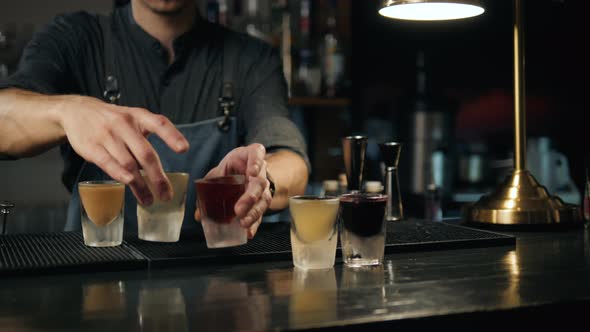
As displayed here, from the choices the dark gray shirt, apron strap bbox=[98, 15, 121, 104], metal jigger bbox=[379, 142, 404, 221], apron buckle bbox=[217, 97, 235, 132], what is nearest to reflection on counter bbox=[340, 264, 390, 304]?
metal jigger bbox=[379, 142, 404, 221]

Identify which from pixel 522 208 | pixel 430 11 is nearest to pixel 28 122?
pixel 430 11

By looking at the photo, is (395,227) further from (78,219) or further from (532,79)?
(532,79)

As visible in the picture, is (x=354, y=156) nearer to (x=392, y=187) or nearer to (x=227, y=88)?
(x=392, y=187)

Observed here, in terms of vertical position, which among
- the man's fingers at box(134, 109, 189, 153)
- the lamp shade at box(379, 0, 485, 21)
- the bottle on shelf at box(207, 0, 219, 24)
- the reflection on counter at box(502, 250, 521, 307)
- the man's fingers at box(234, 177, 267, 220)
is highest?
the bottle on shelf at box(207, 0, 219, 24)

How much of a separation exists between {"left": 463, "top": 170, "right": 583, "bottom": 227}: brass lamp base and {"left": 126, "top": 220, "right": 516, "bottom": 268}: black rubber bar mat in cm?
15

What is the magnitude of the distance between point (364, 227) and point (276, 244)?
23cm

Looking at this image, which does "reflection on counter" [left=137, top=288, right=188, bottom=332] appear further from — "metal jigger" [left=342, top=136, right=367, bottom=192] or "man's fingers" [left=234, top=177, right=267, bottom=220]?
"metal jigger" [left=342, top=136, right=367, bottom=192]

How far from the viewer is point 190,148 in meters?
2.09

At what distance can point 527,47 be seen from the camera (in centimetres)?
280

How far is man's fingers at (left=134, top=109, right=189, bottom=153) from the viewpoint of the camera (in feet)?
3.62

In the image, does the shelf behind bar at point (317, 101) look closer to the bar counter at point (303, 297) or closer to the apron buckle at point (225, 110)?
the apron buckle at point (225, 110)

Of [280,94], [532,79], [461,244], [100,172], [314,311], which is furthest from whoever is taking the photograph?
[532,79]

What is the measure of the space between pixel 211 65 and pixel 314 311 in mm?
1554

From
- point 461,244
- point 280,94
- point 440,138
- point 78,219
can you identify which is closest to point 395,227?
point 461,244
